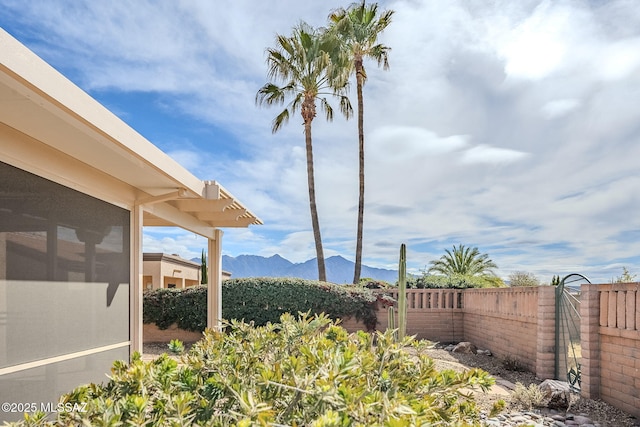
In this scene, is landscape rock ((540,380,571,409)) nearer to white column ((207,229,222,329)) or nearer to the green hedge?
white column ((207,229,222,329))

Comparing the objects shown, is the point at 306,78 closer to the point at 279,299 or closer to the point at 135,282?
the point at 279,299

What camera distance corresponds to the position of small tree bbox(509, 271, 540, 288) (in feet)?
75.5

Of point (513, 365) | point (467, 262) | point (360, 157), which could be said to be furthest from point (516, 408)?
point (467, 262)

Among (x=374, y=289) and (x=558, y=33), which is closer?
(x=558, y=33)

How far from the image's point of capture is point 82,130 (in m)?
4.12

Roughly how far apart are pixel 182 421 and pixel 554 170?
15605 mm

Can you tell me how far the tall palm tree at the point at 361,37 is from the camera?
68.3 feet

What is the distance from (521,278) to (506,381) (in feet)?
52.3

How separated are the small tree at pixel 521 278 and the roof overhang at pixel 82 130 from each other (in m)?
18.7

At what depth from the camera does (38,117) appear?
387 cm

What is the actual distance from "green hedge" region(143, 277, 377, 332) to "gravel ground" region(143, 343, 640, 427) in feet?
2.97

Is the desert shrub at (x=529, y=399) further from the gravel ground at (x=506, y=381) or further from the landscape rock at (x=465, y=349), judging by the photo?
the landscape rock at (x=465, y=349)

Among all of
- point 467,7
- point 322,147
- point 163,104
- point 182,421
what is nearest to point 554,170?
point 467,7

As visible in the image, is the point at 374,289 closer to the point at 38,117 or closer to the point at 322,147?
the point at 322,147
